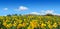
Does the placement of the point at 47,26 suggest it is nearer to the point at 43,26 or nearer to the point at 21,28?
the point at 43,26

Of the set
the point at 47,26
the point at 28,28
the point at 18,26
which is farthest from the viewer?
the point at 47,26

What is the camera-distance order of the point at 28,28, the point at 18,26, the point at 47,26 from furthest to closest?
the point at 47,26 < the point at 18,26 < the point at 28,28

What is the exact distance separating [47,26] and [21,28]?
3.64 feet

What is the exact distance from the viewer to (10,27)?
6.84 meters

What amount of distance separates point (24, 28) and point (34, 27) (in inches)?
21.1

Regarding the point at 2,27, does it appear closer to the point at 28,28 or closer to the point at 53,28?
the point at 28,28

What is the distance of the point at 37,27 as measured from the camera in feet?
23.8

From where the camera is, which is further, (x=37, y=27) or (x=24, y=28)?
(x=37, y=27)

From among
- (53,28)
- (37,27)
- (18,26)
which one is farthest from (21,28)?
(53,28)

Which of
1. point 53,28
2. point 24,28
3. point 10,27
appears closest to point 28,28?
point 24,28

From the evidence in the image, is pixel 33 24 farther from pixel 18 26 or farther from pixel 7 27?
pixel 7 27

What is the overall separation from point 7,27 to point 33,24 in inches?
39.1

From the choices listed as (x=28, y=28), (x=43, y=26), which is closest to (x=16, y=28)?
(x=28, y=28)

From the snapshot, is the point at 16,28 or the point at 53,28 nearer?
the point at 16,28
